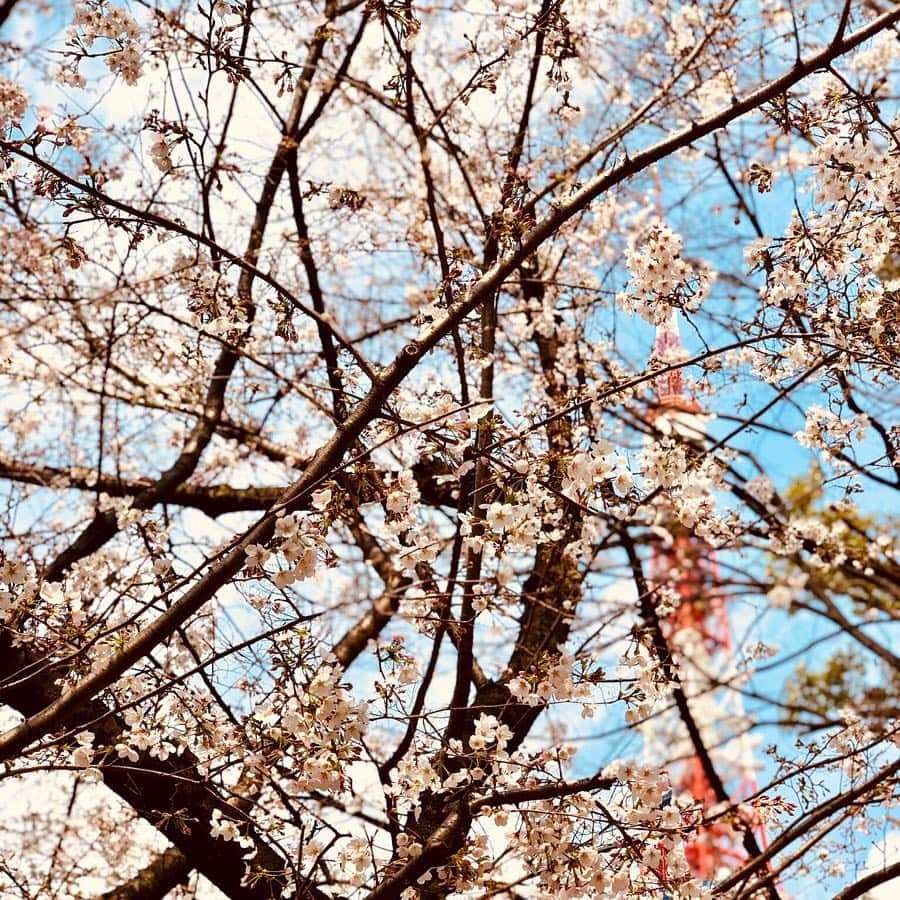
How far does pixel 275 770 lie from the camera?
2.63 metres

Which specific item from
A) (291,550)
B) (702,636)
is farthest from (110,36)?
Result: (702,636)

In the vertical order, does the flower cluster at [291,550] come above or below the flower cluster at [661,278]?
below

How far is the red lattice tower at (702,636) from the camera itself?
14.1 feet

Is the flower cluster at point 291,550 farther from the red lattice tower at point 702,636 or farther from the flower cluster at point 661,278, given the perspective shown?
the red lattice tower at point 702,636

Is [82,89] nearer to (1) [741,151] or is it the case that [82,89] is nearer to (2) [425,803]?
(2) [425,803]

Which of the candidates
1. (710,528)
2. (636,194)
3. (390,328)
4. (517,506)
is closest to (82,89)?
Result: (517,506)

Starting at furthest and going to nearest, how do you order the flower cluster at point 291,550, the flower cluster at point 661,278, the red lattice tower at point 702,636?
the red lattice tower at point 702,636 → the flower cluster at point 661,278 → the flower cluster at point 291,550

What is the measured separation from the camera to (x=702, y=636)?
237 inches

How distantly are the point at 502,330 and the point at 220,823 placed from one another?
A: 2805 millimetres

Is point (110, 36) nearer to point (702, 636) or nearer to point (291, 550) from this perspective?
point (291, 550)

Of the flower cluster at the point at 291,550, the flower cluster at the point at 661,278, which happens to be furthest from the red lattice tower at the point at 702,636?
the flower cluster at the point at 291,550

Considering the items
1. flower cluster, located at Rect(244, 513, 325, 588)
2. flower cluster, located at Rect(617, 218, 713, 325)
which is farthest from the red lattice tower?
flower cluster, located at Rect(244, 513, 325, 588)

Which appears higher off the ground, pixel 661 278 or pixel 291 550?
pixel 661 278

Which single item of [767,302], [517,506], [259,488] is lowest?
[517,506]
